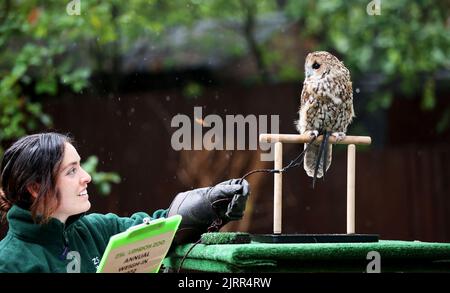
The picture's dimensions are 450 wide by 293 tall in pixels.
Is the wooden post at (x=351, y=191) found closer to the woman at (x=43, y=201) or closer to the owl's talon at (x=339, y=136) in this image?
the owl's talon at (x=339, y=136)

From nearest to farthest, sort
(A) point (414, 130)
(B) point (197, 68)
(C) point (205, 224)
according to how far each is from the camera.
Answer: (C) point (205, 224), (B) point (197, 68), (A) point (414, 130)

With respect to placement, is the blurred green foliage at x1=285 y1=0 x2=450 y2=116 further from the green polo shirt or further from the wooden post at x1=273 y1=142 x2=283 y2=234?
the green polo shirt

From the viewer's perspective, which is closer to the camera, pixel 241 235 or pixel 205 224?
pixel 241 235

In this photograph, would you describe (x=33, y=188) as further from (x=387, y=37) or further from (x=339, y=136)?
(x=387, y=37)

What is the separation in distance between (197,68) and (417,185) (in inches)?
47.9

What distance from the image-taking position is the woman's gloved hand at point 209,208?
1.50 meters

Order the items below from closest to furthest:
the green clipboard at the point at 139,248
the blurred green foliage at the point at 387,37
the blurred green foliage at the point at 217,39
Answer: the green clipboard at the point at 139,248 < the blurred green foliage at the point at 217,39 < the blurred green foliage at the point at 387,37

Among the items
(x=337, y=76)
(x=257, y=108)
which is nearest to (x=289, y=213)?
(x=257, y=108)

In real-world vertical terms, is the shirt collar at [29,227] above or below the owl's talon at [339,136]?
below

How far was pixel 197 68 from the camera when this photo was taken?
3.85 metres

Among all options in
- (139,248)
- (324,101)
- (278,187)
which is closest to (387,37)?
(324,101)

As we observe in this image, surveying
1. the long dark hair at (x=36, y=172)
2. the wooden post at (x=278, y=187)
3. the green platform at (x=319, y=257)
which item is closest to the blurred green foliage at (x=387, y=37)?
the wooden post at (x=278, y=187)
